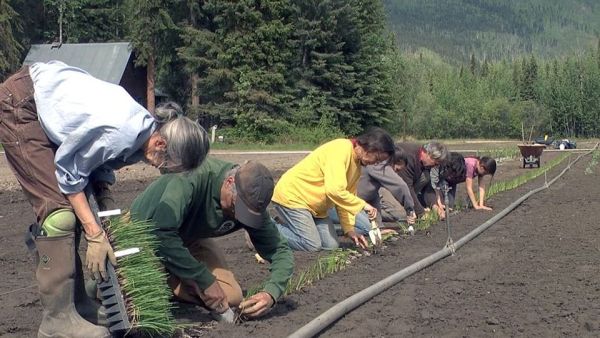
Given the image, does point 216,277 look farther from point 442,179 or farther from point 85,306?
point 442,179

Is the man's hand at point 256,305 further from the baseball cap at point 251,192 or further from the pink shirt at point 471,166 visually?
the pink shirt at point 471,166

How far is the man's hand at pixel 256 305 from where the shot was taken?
4148 millimetres

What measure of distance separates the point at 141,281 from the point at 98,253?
0.28m

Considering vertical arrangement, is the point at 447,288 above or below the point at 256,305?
below

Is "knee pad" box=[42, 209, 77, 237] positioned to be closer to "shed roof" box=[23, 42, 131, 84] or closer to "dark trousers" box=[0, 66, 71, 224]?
"dark trousers" box=[0, 66, 71, 224]

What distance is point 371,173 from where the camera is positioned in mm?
7918

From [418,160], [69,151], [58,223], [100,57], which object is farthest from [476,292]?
[100,57]

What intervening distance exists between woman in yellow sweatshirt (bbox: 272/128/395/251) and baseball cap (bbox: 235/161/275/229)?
2.38m

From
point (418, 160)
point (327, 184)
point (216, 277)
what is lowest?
point (216, 277)

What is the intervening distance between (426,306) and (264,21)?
33949 mm

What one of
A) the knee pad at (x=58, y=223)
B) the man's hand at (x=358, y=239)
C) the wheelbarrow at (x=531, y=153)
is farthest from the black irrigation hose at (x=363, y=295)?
the wheelbarrow at (x=531, y=153)

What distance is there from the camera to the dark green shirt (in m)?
3.93

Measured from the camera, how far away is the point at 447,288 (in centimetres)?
542

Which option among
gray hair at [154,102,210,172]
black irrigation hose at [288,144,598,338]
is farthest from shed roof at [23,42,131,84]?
gray hair at [154,102,210,172]
